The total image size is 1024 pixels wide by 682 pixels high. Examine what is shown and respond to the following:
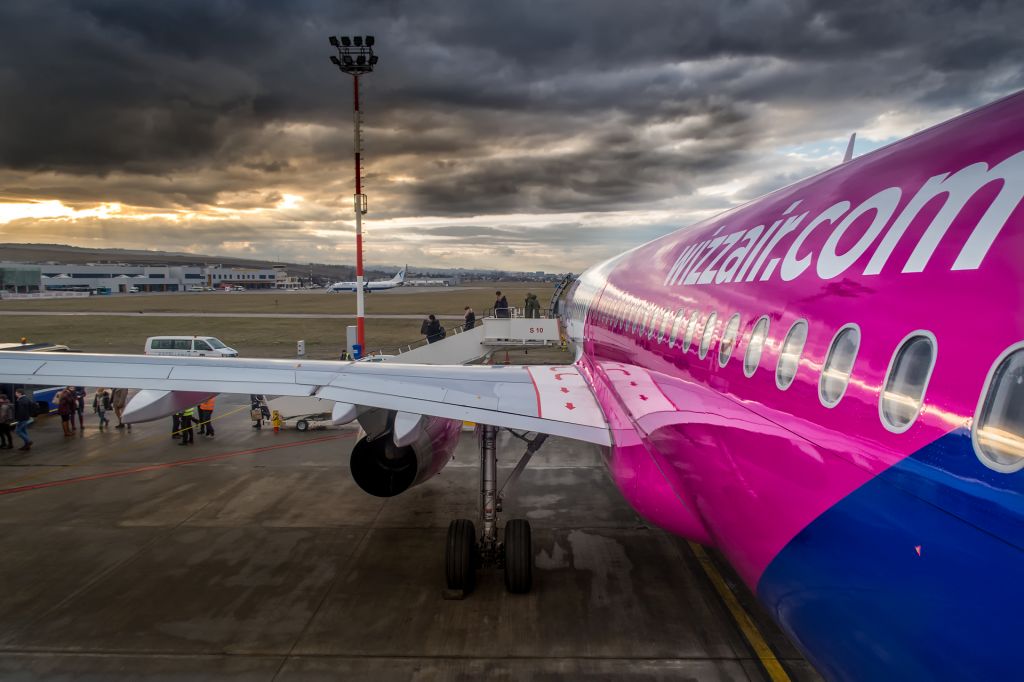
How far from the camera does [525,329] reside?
23031 millimetres

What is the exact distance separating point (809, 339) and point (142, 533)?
35.8 feet

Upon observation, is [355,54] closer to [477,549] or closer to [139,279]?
[477,549]

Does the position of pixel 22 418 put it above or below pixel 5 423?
above

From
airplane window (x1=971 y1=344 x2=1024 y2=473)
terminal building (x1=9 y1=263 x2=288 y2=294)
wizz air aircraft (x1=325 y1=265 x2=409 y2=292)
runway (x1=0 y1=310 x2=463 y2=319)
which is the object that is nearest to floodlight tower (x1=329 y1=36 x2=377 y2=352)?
airplane window (x1=971 y1=344 x2=1024 y2=473)

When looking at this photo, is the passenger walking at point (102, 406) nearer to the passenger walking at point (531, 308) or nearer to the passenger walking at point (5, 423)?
the passenger walking at point (5, 423)

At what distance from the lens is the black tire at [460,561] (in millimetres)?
8500

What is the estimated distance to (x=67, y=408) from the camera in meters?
17.3

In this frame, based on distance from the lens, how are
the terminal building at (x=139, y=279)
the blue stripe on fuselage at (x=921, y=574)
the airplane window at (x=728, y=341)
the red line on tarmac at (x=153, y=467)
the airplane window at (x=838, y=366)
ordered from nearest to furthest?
the blue stripe on fuselage at (x=921, y=574) → the airplane window at (x=838, y=366) → the airplane window at (x=728, y=341) → the red line on tarmac at (x=153, y=467) → the terminal building at (x=139, y=279)

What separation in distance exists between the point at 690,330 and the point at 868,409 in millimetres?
3356

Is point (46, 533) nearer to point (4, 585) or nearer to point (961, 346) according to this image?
point (4, 585)

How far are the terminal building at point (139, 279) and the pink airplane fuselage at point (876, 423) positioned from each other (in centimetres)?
14050

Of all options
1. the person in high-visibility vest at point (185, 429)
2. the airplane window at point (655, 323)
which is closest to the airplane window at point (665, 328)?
the airplane window at point (655, 323)

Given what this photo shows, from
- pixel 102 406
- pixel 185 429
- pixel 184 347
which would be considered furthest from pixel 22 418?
pixel 184 347

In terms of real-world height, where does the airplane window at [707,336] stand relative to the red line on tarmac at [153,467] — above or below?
above
